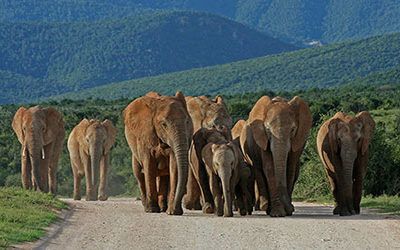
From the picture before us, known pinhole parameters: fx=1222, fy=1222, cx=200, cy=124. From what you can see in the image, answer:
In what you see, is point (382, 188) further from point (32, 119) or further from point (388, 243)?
point (388, 243)

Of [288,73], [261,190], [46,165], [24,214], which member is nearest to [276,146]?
A: [261,190]

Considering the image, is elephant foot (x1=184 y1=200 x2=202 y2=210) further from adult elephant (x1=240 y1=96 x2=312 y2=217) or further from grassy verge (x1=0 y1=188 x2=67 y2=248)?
grassy verge (x1=0 y1=188 x2=67 y2=248)

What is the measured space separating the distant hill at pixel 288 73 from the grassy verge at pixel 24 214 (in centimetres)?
10502

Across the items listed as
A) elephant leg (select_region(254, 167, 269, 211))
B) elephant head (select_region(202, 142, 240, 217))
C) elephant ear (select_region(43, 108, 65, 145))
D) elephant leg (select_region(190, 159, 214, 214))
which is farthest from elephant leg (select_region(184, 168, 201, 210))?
elephant ear (select_region(43, 108, 65, 145))

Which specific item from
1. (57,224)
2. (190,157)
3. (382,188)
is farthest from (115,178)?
(57,224)

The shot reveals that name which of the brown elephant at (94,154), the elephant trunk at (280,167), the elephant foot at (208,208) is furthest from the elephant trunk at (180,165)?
the brown elephant at (94,154)

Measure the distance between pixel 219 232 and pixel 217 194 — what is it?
4.01 m

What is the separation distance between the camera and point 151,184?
22.1 meters

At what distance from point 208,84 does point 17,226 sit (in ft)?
392

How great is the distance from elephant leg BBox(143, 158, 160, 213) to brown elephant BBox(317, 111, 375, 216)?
11.0 ft

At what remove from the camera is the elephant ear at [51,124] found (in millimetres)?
27641

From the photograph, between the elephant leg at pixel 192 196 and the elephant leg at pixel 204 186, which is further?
the elephant leg at pixel 192 196

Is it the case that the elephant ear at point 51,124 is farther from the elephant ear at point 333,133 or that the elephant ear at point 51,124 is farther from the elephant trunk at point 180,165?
the elephant ear at point 333,133

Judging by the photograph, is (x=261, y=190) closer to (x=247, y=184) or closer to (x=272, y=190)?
(x=247, y=184)
